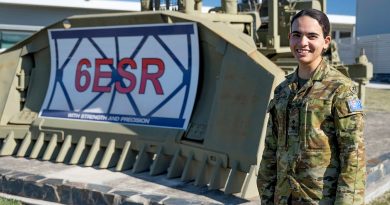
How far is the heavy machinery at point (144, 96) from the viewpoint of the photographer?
4613mm

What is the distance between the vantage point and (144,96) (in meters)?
5.67

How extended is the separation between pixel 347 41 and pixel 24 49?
76.9 ft

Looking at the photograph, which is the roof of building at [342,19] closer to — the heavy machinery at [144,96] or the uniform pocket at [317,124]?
the heavy machinery at [144,96]

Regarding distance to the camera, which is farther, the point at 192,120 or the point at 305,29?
the point at 192,120

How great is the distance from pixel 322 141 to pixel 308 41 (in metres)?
0.38

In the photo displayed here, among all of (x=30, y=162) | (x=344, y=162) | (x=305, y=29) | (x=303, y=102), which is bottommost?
(x=30, y=162)

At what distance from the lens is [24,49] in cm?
666

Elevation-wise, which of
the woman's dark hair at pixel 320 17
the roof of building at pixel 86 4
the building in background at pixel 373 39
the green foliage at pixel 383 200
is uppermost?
the roof of building at pixel 86 4

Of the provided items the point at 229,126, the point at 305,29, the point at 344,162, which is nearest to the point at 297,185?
the point at 344,162

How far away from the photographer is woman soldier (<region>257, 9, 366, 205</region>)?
2.07 meters

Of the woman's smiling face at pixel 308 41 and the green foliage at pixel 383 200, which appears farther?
the green foliage at pixel 383 200

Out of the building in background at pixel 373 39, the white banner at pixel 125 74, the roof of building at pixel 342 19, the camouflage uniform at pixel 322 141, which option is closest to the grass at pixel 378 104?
the white banner at pixel 125 74

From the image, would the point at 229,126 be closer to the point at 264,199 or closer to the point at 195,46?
the point at 195,46

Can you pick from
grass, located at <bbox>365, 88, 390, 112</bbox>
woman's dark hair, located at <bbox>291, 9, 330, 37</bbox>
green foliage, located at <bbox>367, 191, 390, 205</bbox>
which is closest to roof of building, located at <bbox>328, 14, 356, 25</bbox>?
Answer: grass, located at <bbox>365, 88, 390, 112</bbox>
